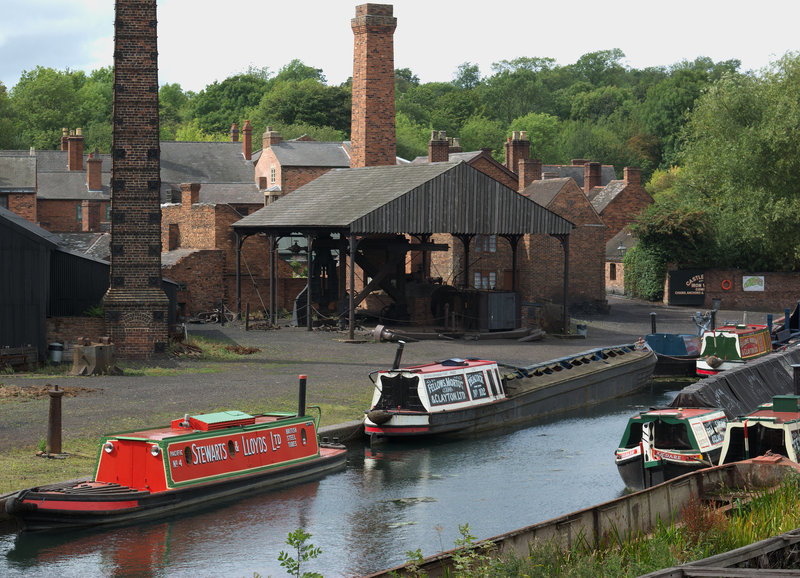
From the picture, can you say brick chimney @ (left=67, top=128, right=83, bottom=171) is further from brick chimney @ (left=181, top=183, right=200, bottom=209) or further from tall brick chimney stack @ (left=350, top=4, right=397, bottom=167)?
tall brick chimney stack @ (left=350, top=4, right=397, bottom=167)

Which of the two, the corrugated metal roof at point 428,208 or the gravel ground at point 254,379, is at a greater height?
the corrugated metal roof at point 428,208

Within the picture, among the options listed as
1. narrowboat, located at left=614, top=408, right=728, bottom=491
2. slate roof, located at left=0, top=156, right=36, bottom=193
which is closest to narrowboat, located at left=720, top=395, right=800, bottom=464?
narrowboat, located at left=614, top=408, right=728, bottom=491

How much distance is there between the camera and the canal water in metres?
14.7

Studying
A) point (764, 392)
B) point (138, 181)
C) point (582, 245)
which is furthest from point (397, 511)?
point (582, 245)

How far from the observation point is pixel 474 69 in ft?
614

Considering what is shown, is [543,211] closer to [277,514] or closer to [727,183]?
[727,183]

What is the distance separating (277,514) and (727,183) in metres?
45.5

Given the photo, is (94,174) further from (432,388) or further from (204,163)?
(432,388)

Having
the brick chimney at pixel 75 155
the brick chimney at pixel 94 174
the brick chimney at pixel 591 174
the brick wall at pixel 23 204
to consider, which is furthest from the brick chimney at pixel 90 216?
the brick chimney at pixel 591 174

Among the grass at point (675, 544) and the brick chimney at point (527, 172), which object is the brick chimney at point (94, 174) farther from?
the grass at point (675, 544)

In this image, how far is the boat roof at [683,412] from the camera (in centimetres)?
1903

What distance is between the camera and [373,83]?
160ft

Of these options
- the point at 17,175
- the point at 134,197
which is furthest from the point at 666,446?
the point at 17,175

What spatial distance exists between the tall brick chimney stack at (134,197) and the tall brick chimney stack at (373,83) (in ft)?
60.3
